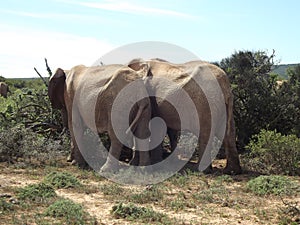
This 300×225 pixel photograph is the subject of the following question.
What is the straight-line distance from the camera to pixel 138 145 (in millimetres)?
9883

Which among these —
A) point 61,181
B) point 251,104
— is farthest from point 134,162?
point 251,104

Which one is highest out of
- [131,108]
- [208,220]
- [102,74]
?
[102,74]

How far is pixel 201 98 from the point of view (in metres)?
9.26

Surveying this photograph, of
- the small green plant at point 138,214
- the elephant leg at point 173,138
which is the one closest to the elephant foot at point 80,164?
the elephant leg at point 173,138

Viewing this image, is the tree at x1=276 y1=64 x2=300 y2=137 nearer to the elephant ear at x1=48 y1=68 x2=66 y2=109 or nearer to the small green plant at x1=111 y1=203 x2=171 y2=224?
the elephant ear at x1=48 y1=68 x2=66 y2=109

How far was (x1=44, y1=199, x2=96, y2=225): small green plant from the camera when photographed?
18.7 feet

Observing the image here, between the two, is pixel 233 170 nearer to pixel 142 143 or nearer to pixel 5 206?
pixel 142 143

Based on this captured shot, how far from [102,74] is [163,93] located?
1394 millimetres

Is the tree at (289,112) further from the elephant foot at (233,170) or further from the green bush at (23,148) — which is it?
the green bush at (23,148)

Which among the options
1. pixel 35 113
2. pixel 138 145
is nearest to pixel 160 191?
pixel 138 145

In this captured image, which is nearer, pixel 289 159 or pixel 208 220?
pixel 208 220

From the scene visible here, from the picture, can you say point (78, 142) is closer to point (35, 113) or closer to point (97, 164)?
point (97, 164)

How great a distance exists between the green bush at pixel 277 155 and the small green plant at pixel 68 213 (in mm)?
4807

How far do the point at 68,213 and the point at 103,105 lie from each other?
13.6 feet
